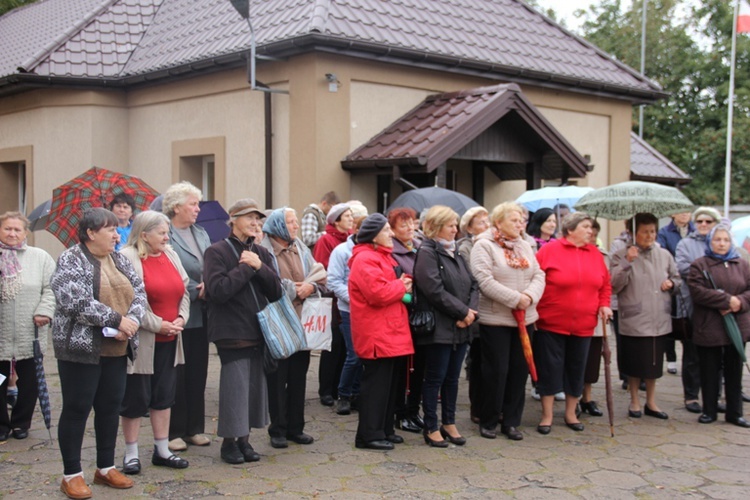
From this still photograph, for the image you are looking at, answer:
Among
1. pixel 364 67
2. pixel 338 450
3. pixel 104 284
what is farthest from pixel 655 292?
pixel 364 67

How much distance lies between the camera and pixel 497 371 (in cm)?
701

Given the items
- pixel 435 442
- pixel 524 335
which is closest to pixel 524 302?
pixel 524 335

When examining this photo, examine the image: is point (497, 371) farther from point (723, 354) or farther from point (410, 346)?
Answer: point (723, 354)

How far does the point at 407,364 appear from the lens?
7.11 meters

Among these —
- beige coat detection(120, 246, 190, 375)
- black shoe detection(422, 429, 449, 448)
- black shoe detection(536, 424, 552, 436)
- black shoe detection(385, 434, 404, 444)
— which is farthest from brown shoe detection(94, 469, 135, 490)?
black shoe detection(536, 424, 552, 436)

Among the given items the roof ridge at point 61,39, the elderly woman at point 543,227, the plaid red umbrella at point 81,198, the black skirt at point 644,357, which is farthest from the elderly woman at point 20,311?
the roof ridge at point 61,39

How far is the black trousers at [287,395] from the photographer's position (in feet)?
21.8

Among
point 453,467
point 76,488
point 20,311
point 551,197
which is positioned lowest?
point 453,467

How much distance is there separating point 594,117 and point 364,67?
18.5 feet

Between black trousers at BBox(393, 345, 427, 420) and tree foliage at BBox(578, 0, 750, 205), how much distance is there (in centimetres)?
2782

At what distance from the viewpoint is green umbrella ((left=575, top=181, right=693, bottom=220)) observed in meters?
7.61

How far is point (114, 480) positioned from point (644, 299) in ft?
16.2

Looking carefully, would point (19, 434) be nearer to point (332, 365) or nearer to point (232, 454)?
point (232, 454)

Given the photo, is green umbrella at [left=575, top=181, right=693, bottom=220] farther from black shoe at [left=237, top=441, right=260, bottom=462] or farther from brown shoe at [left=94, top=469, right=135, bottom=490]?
brown shoe at [left=94, top=469, right=135, bottom=490]
